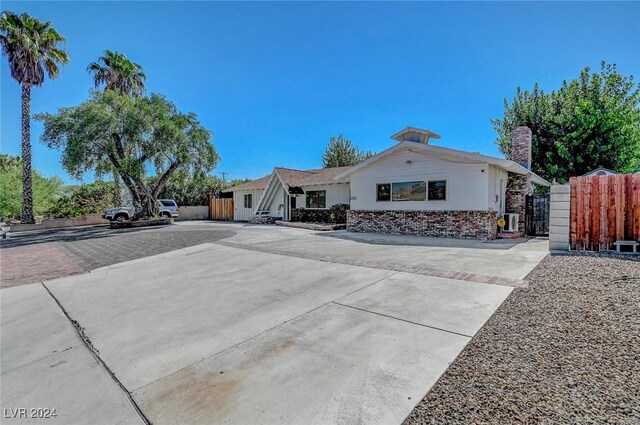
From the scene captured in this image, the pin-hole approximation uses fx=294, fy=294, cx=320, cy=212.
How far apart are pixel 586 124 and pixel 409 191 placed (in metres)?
12.7

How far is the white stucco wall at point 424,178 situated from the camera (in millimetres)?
11391

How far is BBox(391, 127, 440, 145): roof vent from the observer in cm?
1356

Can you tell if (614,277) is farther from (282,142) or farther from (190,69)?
(282,142)

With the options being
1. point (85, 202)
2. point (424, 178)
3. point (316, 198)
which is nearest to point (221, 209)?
point (85, 202)

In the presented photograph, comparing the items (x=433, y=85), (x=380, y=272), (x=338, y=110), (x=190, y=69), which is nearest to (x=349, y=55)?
(x=433, y=85)

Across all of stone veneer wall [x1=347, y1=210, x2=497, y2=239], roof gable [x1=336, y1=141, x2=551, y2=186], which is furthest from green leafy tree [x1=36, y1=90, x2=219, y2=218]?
roof gable [x1=336, y1=141, x2=551, y2=186]

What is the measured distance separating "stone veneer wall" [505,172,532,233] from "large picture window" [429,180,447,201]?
3.24m

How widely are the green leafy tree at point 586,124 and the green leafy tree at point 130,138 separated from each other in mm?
21471

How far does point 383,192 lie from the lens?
14.0m

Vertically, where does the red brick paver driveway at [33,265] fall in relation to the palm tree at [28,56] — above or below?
below

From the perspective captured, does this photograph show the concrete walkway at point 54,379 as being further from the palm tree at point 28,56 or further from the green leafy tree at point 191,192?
the green leafy tree at point 191,192

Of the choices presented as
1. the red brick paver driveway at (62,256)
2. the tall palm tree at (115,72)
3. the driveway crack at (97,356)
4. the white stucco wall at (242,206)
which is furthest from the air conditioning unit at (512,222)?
the tall palm tree at (115,72)

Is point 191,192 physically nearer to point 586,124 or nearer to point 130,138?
point 130,138

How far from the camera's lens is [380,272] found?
579cm
